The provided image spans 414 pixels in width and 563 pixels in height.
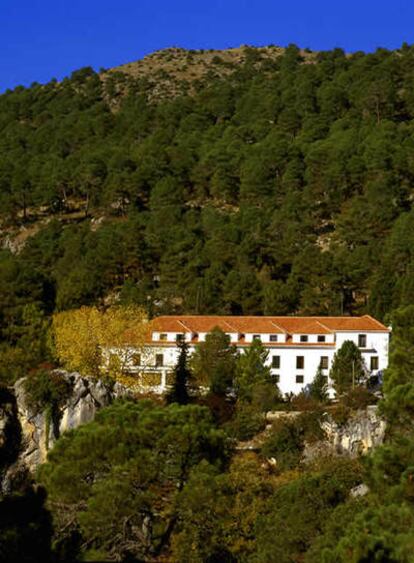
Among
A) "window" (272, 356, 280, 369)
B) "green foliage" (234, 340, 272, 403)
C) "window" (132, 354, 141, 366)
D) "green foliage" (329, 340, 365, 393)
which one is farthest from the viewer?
"window" (272, 356, 280, 369)

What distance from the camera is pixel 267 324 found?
169ft

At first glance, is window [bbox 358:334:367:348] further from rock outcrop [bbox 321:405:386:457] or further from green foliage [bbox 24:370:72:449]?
green foliage [bbox 24:370:72:449]

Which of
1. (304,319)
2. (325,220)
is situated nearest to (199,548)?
(304,319)

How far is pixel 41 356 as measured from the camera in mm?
47938

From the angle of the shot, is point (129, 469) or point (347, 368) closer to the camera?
point (129, 469)

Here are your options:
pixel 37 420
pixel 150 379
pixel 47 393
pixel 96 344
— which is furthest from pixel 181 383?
pixel 37 420

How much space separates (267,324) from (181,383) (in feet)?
27.4

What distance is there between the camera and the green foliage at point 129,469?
2223 centimetres

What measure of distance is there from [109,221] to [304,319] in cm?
3713

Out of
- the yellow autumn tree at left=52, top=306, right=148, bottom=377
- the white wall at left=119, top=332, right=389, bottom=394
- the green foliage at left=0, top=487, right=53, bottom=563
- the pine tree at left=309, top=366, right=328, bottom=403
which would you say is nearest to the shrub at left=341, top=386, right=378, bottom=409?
the pine tree at left=309, top=366, right=328, bottom=403

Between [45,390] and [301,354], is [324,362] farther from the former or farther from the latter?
[45,390]

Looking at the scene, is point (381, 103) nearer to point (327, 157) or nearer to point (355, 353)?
point (327, 157)

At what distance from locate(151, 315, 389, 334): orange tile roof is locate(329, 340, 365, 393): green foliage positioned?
85.4 inches

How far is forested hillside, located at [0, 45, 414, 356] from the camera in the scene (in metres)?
60.8
